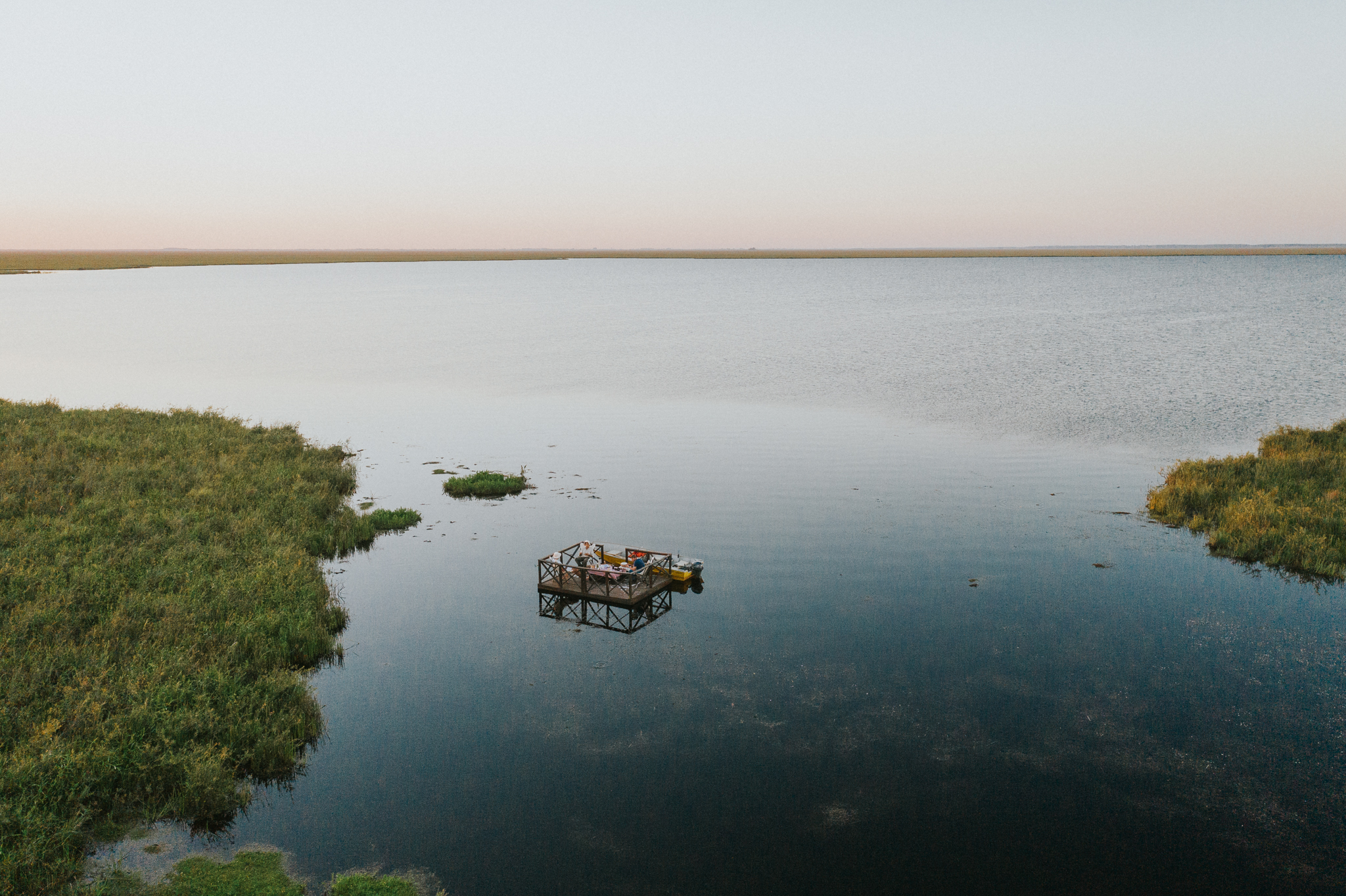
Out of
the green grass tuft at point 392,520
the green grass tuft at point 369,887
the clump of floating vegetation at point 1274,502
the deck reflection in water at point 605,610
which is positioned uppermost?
the clump of floating vegetation at point 1274,502

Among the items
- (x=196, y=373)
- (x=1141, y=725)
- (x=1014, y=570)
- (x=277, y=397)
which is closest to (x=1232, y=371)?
(x=1014, y=570)

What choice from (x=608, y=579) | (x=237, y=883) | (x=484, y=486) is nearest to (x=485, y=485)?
(x=484, y=486)

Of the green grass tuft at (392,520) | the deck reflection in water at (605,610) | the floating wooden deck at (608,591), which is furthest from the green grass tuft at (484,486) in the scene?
the deck reflection in water at (605,610)

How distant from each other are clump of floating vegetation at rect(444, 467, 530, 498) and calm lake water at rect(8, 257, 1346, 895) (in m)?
1.37

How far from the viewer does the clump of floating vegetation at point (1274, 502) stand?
34.9 metres

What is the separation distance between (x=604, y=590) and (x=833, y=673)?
9810 millimetres

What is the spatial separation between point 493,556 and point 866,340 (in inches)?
3456

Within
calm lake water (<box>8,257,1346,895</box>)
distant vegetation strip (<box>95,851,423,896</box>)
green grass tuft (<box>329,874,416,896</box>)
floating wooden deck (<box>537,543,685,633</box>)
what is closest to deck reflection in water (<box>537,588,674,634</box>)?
floating wooden deck (<box>537,543,685,633</box>)

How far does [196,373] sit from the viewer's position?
8719cm

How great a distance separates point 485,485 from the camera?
47406 mm

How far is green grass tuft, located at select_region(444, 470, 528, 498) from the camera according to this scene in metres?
47.2

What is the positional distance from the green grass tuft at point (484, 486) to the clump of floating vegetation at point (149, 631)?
523 cm

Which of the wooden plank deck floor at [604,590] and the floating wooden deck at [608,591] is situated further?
the wooden plank deck floor at [604,590]

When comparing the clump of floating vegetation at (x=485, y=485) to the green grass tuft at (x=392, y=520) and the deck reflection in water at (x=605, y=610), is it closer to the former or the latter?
the green grass tuft at (x=392, y=520)
